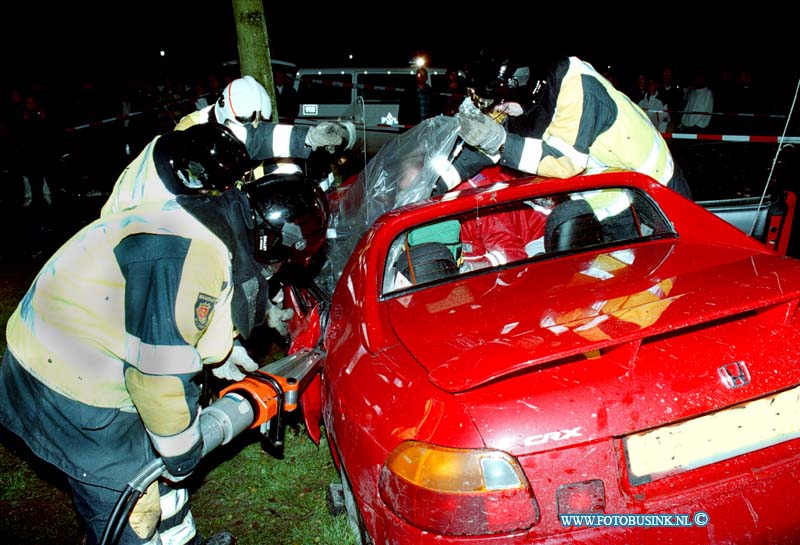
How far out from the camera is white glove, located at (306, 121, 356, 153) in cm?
393

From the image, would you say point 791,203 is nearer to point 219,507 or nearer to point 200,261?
point 200,261

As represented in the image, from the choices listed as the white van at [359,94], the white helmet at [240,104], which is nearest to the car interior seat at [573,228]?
the white helmet at [240,104]

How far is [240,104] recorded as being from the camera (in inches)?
166

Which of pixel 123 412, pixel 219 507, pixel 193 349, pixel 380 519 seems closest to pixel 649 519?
pixel 380 519

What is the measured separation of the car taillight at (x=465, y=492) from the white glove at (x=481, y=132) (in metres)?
1.99

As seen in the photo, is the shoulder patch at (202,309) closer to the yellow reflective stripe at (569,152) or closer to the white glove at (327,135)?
the yellow reflective stripe at (569,152)

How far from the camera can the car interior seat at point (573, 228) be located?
9.09 ft

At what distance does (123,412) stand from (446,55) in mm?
28334

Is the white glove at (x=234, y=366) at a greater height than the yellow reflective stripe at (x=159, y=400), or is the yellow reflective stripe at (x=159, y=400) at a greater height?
the yellow reflective stripe at (x=159, y=400)

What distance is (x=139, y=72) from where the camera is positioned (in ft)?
82.0

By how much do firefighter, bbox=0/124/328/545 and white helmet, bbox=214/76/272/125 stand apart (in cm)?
215

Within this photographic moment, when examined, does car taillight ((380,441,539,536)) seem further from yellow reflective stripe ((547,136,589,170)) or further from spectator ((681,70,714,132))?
spectator ((681,70,714,132))

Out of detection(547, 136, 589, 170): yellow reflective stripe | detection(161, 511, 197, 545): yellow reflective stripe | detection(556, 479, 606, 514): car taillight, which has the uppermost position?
detection(547, 136, 589, 170): yellow reflective stripe

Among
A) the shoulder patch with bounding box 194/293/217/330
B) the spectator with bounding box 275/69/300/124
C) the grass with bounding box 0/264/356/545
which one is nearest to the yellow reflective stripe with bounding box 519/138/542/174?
the shoulder patch with bounding box 194/293/217/330
